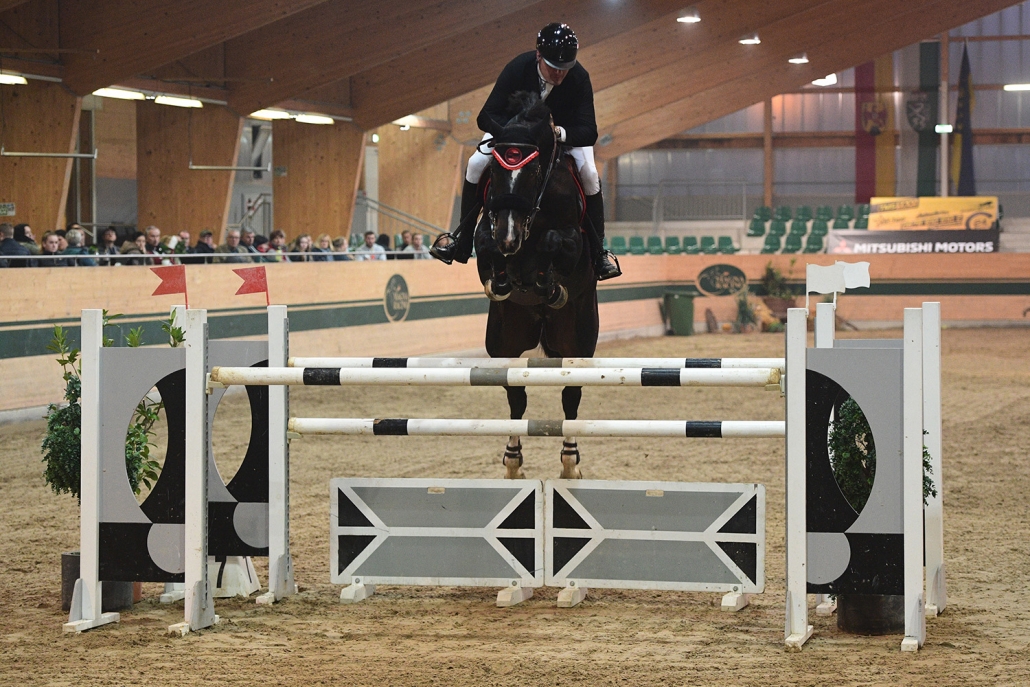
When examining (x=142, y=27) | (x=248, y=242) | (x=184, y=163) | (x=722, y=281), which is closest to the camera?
(x=142, y=27)

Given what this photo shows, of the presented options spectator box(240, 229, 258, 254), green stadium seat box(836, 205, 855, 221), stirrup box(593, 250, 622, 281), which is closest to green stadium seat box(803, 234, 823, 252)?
green stadium seat box(836, 205, 855, 221)

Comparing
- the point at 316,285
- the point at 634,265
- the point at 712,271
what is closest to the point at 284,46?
the point at 316,285

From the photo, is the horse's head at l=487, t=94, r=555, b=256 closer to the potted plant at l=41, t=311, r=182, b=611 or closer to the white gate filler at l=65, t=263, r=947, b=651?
the white gate filler at l=65, t=263, r=947, b=651

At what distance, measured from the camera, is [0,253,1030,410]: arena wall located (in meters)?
9.69

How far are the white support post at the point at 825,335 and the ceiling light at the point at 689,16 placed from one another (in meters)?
11.7

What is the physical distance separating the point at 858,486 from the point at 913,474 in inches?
8.3

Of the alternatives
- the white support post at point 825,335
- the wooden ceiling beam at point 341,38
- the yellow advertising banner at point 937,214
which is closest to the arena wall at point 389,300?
the yellow advertising banner at point 937,214

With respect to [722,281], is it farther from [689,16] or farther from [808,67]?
[689,16]

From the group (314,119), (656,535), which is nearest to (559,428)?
(656,535)

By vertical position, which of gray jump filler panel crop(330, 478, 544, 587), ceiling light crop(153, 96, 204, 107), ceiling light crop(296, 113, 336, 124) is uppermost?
ceiling light crop(296, 113, 336, 124)

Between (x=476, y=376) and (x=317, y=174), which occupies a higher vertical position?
(x=317, y=174)

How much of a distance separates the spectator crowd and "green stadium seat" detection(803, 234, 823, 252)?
34.6 ft

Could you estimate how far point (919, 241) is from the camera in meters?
20.0

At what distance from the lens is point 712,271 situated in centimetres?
1977
